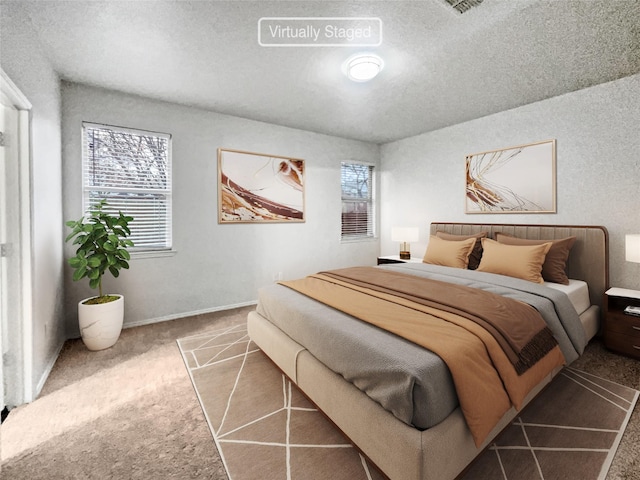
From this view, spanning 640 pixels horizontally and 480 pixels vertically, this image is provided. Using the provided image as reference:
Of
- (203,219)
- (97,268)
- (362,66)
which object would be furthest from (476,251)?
(97,268)

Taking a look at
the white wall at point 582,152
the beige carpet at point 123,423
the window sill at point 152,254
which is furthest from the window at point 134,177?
the white wall at point 582,152

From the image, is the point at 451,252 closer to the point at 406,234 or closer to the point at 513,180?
the point at 406,234

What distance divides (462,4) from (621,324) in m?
2.97

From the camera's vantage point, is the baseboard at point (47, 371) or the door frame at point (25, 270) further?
the baseboard at point (47, 371)

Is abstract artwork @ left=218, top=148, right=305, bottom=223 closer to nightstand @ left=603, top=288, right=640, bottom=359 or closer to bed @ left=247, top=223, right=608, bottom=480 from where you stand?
bed @ left=247, top=223, right=608, bottom=480

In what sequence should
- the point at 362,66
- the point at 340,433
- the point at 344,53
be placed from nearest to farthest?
1. the point at 340,433
2. the point at 344,53
3. the point at 362,66

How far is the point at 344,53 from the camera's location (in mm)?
2471

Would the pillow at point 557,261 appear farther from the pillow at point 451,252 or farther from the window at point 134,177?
the window at point 134,177

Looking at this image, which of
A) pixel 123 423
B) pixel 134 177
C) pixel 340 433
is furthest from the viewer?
pixel 134 177

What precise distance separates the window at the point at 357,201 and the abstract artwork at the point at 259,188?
37.1 inches

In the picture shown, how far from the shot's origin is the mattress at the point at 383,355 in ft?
4.17

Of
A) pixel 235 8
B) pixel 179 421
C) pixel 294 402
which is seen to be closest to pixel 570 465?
pixel 294 402

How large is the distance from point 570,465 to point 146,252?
3.95 meters

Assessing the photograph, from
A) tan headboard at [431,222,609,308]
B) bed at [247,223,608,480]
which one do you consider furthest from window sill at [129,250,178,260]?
tan headboard at [431,222,609,308]
